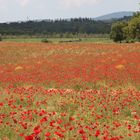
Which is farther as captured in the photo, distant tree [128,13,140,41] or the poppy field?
distant tree [128,13,140,41]

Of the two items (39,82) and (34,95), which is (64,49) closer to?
(39,82)

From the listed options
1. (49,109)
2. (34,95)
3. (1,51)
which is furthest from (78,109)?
(1,51)

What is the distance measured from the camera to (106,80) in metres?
19.7

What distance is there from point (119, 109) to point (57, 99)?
2.53 metres

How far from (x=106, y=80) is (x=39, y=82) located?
3.43 m

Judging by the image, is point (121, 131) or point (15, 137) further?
point (121, 131)

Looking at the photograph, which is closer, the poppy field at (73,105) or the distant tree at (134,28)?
the poppy field at (73,105)

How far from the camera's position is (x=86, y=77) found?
64.8 feet

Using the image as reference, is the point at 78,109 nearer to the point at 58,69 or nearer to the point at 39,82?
the point at 39,82

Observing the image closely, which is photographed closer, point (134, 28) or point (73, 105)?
point (73, 105)

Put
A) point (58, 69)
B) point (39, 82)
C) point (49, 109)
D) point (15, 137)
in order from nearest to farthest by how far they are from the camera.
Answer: point (15, 137)
point (49, 109)
point (39, 82)
point (58, 69)

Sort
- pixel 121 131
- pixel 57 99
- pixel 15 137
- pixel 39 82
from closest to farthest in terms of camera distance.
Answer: pixel 15 137 → pixel 121 131 → pixel 57 99 → pixel 39 82

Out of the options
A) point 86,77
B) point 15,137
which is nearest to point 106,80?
point 86,77

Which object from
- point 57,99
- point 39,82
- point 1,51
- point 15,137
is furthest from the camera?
point 1,51
